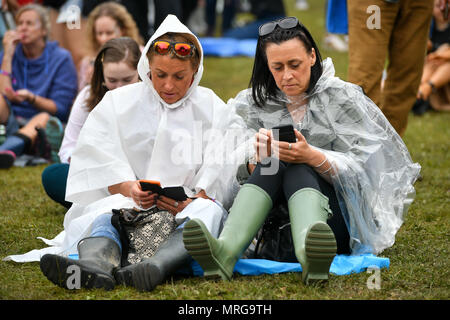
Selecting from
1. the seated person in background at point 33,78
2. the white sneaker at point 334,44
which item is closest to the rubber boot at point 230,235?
the seated person in background at point 33,78

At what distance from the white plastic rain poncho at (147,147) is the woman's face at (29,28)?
11.0ft

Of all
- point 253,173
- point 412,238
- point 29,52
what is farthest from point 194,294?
point 29,52

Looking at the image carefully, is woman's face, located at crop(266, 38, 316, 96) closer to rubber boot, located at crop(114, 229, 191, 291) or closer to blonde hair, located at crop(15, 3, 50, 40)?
rubber boot, located at crop(114, 229, 191, 291)

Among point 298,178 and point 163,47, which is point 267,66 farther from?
point 298,178

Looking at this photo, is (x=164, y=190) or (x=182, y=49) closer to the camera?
(x=164, y=190)

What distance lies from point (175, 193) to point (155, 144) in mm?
335

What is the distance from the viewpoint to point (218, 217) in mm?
3375

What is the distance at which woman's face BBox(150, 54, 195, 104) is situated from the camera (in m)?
3.56

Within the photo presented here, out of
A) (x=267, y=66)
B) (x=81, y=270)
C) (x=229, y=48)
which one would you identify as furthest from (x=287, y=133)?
(x=229, y=48)

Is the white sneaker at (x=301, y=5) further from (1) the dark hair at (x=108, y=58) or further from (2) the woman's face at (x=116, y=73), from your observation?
(2) the woman's face at (x=116, y=73)

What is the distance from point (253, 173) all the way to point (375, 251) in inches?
30.0

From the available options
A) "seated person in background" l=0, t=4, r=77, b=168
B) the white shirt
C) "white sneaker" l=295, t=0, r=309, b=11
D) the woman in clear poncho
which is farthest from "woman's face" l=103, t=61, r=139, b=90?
"white sneaker" l=295, t=0, r=309, b=11

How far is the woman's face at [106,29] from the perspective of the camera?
6.07 meters

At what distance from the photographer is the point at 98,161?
3594mm
